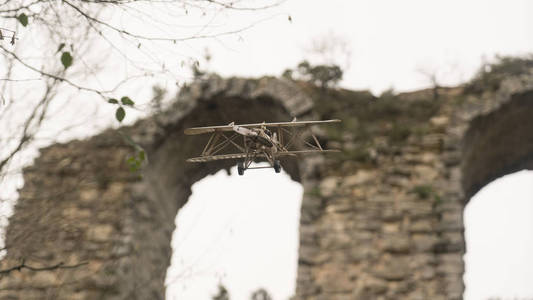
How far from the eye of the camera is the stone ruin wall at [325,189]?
5.92 m

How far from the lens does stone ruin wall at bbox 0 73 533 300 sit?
5922mm

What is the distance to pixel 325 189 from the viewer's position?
6.55 meters

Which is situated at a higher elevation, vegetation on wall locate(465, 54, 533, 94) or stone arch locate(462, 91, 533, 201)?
vegetation on wall locate(465, 54, 533, 94)

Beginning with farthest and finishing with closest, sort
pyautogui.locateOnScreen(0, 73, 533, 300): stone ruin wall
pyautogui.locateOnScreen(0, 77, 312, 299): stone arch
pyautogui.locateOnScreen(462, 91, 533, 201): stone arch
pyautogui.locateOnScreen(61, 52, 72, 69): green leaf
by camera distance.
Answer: pyautogui.locateOnScreen(462, 91, 533, 201): stone arch → pyautogui.locateOnScreen(0, 77, 312, 299): stone arch → pyautogui.locateOnScreen(0, 73, 533, 300): stone ruin wall → pyautogui.locateOnScreen(61, 52, 72, 69): green leaf

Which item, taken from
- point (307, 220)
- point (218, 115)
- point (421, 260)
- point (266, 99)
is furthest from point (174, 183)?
point (421, 260)

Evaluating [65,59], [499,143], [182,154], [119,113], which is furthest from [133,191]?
[499,143]

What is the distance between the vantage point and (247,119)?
7.84m

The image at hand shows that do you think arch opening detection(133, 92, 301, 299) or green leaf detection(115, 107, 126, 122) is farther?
arch opening detection(133, 92, 301, 299)

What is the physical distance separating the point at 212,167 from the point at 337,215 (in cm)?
243

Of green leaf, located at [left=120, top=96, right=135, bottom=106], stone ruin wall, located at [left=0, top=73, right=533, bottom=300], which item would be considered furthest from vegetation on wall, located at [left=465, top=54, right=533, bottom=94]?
green leaf, located at [left=120, top=96, right=135, bottom=106]

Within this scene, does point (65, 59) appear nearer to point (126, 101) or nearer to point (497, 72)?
point (126, 101)

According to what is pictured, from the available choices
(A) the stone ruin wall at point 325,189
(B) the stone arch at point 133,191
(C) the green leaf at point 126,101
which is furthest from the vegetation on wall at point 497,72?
(C) the green leaf at point 126,101

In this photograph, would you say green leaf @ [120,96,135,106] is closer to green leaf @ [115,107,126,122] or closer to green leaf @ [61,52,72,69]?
green leaf @ [115,107,126,122]

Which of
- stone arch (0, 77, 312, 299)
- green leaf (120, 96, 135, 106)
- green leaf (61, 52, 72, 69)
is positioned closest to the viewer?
green leaf (61, 52, 72, 69)
